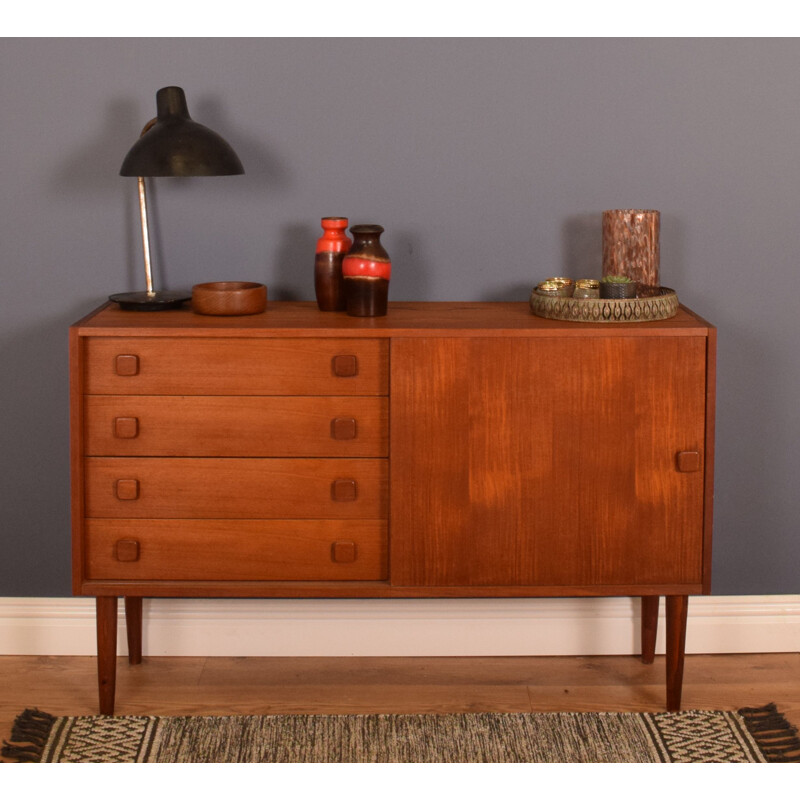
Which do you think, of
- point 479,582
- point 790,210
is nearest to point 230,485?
point 479,582

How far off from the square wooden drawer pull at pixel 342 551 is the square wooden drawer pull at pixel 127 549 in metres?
0.42

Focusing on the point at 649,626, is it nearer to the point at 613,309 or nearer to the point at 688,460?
the point at 688,460

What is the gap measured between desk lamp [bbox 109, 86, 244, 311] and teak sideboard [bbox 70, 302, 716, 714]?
0.94 feet

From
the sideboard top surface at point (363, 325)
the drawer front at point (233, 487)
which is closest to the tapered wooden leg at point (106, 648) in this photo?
the drawer front at point (233, 487)

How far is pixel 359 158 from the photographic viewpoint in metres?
2.66

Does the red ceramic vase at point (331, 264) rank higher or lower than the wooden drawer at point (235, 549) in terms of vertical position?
higher

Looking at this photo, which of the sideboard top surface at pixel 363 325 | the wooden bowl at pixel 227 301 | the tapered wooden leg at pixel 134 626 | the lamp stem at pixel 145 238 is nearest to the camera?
the sideboard top surface at pixel 363 325

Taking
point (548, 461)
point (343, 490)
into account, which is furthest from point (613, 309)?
point (343, 490)

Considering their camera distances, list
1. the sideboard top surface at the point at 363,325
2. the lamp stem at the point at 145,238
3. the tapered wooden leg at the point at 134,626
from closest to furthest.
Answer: the sideboard top surface at the point at 363,325 → the lamp stem at the point at 145,238 → the tapered wooden leg at the point at 134,626

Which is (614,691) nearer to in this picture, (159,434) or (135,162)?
(159,434)

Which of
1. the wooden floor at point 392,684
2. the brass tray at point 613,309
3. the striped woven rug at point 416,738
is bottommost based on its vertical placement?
the striped woven rug at point 416,738

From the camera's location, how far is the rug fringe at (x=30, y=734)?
7.86 feet

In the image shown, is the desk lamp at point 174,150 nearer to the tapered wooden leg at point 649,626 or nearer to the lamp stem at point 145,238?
the lamp stem at point 145,238

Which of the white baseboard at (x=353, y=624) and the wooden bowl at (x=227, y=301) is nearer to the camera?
the wooden bowl at (x=227, y=301)
